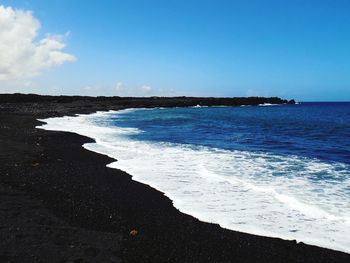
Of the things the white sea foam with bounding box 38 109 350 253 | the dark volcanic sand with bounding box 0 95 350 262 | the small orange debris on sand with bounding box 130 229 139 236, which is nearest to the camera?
the dark volcanic sand with bounding box 0 95 350 262

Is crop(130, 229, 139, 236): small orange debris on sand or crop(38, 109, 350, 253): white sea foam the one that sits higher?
crop(130, 229, 139, 236): small orange debris on sand

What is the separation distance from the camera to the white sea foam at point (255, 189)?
8977 millimetres

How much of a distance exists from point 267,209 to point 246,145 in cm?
1549

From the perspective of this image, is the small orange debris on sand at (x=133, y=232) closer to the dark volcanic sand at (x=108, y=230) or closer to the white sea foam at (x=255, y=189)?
the dark volcanic sand at (x=108, y=230)

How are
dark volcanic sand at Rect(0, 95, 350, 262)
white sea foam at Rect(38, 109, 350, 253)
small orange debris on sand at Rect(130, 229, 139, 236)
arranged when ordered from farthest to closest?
1. white sea foam at Rect(38, 109, 350, 253)
2. small orange debris on sand at Rect(130, 229, 139, 236)
3. dark volcanic sand at Rect(0, 95, 350, 262)

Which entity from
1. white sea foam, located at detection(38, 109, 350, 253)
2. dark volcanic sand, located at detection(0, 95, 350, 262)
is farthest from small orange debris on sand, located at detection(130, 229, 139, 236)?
white sea foam, located at detection(38, 109, 350, 253)

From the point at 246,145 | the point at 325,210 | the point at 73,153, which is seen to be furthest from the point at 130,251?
the point at 246,145

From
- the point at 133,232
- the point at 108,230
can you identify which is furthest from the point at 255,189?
the point at 108,230

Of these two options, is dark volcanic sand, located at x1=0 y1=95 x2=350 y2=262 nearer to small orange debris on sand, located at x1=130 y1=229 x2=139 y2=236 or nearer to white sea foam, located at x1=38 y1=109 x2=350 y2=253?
small orange debris on sand, located at x1=130 y1=229 x2=139 y2=236

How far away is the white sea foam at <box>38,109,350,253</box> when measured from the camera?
8977mm

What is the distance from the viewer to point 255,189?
12547 mm

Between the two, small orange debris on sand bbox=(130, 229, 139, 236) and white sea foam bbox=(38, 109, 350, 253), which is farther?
white sea foam bbox=(38, 109, 350, 253)

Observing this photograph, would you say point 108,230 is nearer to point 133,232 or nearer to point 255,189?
point 133,232

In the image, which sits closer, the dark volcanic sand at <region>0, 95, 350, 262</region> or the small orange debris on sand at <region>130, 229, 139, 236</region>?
the dark volcanic sand at <region>0, 95, 350, 262</region>
